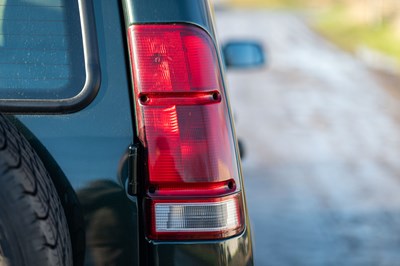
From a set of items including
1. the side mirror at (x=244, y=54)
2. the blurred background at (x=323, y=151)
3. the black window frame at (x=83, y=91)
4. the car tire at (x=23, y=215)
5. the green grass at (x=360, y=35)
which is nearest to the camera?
the car tire at (x=23, y=215)

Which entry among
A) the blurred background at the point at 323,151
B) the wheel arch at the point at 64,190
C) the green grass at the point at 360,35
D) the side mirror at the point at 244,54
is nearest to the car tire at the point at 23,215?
the wheel arch at the point at 64,190

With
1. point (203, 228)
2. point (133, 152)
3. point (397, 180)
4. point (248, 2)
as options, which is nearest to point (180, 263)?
point (203, 228)

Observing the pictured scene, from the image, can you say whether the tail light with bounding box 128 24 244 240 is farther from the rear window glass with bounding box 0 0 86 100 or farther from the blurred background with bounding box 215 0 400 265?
the blurred background with bounding box 215 0 400 265

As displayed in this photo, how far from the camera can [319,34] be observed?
31.5 m

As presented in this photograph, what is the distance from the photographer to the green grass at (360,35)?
25.2 metres

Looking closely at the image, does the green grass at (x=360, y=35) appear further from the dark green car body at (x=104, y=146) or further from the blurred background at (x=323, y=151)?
the dark green car body at (x=104, y=146)

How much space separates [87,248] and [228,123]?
53 cm

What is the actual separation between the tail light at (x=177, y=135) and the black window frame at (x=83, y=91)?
0.11m

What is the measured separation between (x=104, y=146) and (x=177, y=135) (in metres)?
0.20

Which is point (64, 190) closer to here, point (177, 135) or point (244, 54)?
point (177, 135)

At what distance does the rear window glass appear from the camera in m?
2.55

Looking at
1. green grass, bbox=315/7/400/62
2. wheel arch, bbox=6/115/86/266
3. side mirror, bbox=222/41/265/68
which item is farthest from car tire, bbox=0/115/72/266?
green grass, bbox=315/7/400/62

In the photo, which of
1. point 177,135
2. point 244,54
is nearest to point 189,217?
point 177,135

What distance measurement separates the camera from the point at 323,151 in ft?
35.0
